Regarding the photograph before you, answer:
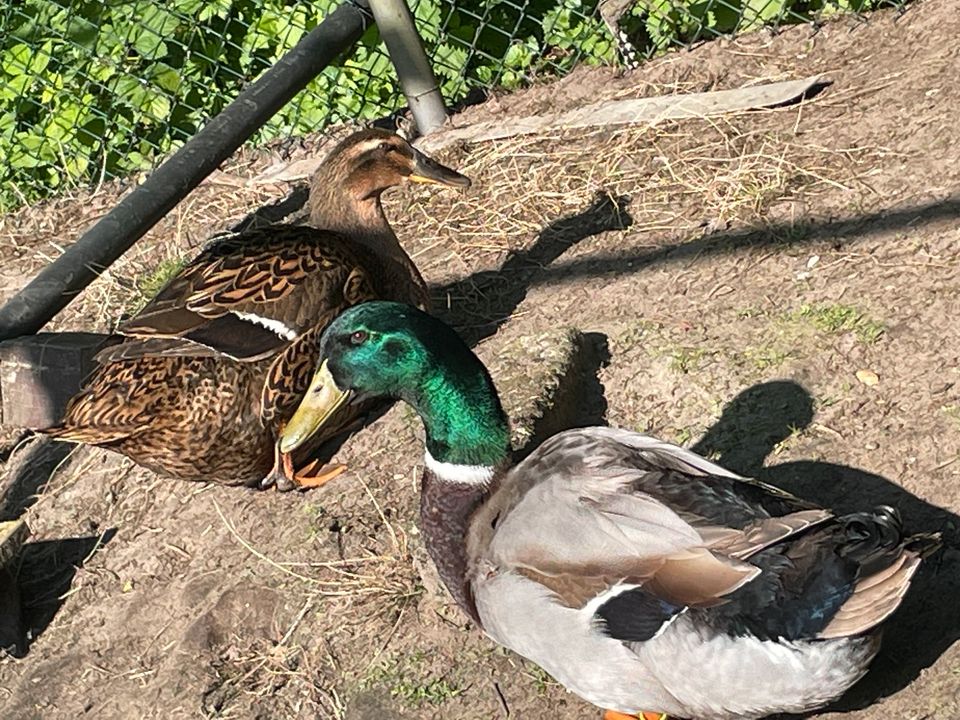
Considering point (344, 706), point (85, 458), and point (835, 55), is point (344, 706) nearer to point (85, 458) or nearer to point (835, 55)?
point (85, 458)

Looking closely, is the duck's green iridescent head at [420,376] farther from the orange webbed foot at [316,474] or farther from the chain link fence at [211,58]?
the chain link fence at [211,58]

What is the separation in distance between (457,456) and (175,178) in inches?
91.5

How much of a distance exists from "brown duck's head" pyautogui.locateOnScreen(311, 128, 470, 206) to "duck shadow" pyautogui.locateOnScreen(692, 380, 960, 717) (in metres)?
1.64

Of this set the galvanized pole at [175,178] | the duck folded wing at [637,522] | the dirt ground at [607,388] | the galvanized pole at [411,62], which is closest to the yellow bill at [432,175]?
the dirt ground at [607,388]

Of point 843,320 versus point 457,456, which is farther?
point 843,320

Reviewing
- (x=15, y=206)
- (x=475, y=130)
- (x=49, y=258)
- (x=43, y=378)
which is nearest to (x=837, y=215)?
(x=475, y=130)

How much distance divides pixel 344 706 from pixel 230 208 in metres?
3.24

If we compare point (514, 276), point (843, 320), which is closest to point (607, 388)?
point (843, 320)

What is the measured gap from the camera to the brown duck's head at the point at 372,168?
5.50m

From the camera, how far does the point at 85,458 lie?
18.1ft

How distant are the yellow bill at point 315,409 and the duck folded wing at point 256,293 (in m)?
0.87

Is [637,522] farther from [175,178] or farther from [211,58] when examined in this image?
[211,58]

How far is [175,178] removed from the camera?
18.7ft

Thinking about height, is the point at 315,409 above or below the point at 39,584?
above
